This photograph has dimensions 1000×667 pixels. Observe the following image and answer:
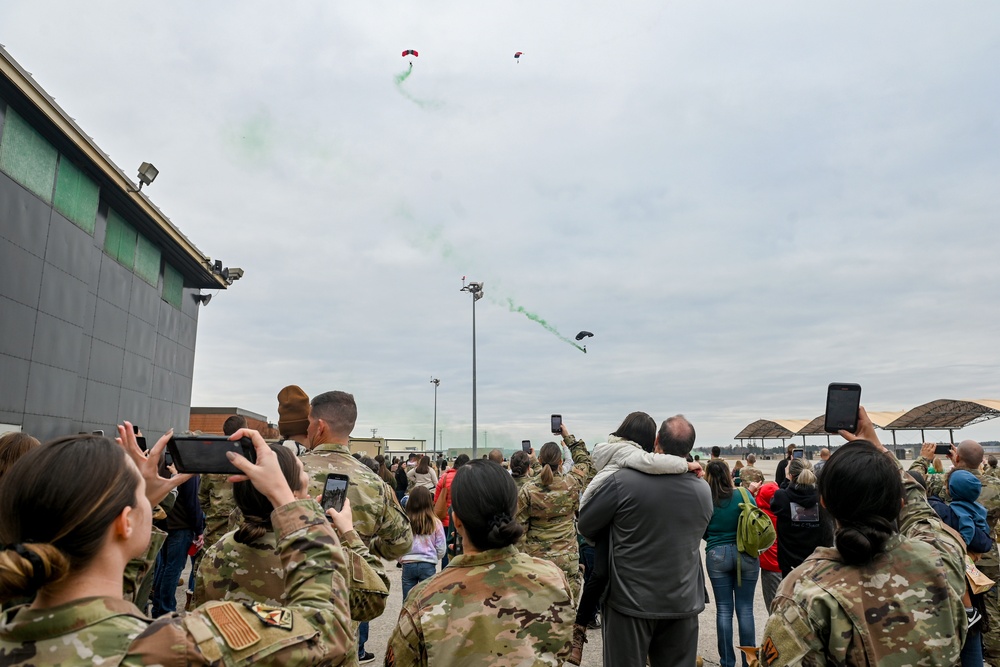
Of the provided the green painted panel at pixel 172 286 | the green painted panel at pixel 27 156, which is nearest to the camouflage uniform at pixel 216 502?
the green painted panel at pixel 27 156

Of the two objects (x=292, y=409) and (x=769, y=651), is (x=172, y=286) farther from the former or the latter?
(x=769, y=651)

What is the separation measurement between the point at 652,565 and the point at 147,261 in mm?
22058

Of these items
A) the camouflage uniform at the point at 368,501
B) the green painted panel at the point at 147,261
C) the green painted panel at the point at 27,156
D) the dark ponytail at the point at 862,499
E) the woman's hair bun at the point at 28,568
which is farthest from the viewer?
the green painted panel at the point at 147,261

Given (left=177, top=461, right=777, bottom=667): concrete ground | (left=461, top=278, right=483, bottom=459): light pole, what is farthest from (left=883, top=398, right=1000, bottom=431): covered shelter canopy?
(left=177, top=461, right=777, bottom=667): concrete ground

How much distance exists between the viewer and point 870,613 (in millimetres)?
2230

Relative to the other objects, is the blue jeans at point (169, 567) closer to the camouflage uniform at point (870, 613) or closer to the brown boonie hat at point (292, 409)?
the brown boonie hat at point (292, 409)

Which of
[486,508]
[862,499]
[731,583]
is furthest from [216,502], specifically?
[862,499]

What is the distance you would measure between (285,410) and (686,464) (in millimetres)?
2695

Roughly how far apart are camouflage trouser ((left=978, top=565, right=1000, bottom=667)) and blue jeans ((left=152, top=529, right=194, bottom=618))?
287 inches

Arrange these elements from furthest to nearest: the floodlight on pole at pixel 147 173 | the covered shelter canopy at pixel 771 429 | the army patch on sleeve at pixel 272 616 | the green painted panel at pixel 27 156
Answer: the covered shelter canopy at pixel 771 429
the floodlight on pole at pixel 147 173
the green painted panel at pixel 27 156
the army patch on sleeve at pixel 272 616

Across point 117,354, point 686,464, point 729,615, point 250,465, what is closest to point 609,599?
point 686,464

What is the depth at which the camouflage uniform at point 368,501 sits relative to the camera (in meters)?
3.42

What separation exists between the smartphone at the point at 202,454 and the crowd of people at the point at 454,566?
13 centimetres

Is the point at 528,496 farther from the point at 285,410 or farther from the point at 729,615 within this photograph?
Answer: the point at 285,410
